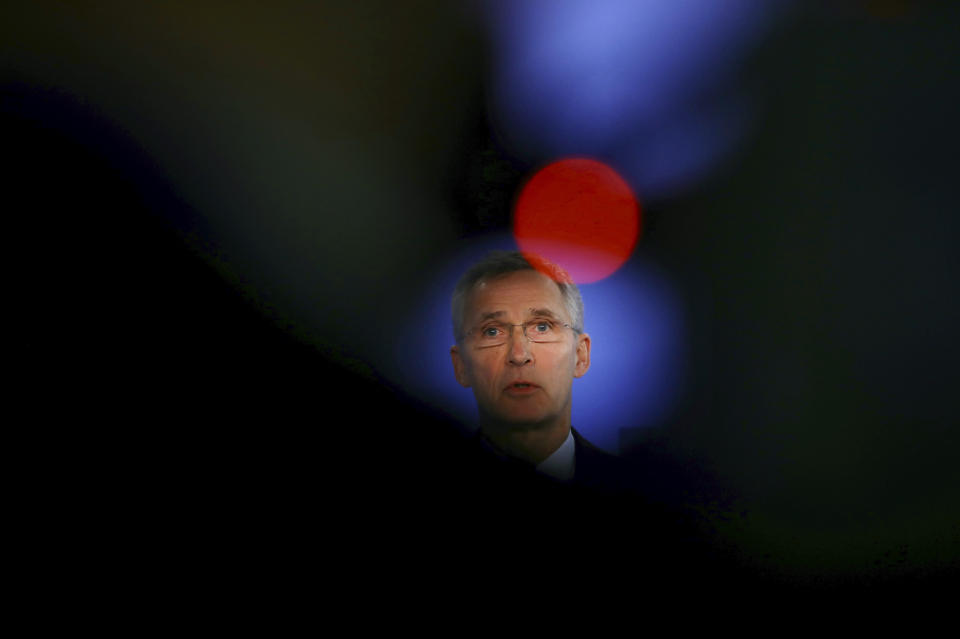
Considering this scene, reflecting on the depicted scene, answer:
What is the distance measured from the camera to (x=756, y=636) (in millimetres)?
1176

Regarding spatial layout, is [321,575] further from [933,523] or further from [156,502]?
[933,523]

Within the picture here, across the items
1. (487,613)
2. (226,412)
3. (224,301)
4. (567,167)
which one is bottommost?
(487,613)

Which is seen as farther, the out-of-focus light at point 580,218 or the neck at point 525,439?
the out-of-focus light at point 580,218

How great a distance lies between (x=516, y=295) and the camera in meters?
1.31

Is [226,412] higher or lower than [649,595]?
higher

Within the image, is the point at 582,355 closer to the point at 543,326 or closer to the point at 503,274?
the point at 543,326

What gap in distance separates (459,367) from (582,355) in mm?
331

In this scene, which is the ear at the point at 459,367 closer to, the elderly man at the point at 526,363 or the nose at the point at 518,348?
the elderly man at the point at 526,363

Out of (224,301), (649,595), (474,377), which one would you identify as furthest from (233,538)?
(649,595)

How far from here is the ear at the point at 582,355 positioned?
1.35 m

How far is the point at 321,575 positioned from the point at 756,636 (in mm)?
993

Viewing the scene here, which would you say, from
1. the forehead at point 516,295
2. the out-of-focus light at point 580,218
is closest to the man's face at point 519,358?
the forehead at point 516,295

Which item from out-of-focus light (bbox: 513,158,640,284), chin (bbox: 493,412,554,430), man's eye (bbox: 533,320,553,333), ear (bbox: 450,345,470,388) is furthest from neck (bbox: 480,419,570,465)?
out-of-focus light (bbox: 513,158,640,284)

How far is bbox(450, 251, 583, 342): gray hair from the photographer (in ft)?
4.40
